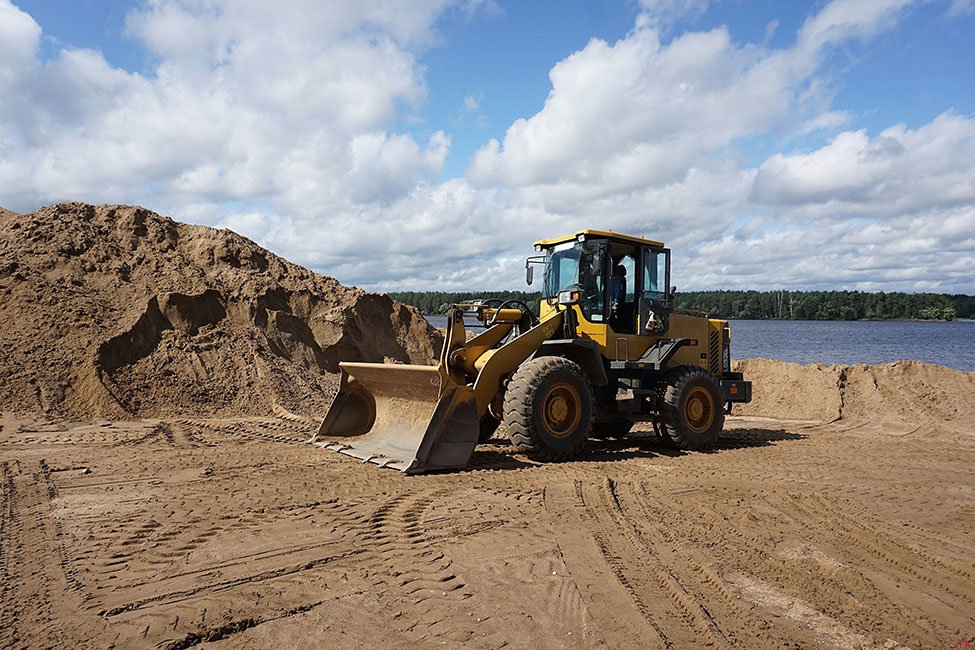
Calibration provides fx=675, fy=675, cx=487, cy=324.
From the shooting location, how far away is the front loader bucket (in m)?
7.64

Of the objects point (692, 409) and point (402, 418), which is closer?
point (402, 418)

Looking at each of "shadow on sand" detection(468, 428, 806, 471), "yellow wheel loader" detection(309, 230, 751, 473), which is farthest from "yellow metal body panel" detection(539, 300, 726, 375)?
"shadow on sand" detection(468, 428, 806, 471)

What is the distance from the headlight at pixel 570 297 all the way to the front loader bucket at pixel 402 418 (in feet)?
6.94

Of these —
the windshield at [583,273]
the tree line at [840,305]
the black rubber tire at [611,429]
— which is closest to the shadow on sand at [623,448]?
the black rubber tire at [611,429]

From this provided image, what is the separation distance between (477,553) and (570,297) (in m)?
4.79

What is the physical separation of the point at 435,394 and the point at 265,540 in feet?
11.2

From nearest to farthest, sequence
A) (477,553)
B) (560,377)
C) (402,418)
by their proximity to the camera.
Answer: (477,553) < (560,377) < (402,418)

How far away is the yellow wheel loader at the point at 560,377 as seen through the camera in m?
8.03

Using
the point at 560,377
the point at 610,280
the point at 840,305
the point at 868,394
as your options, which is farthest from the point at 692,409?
the point at 840,305

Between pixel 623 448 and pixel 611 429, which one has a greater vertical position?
pixel 611 429

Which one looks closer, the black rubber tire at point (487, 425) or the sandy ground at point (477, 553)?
the sandy ground at point (477, 553)

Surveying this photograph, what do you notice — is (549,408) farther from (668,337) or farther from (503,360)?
(668,337)

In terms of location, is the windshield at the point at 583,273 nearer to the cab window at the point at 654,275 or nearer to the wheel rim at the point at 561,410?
the cab window at the point at 654,275

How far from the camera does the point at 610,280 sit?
31.4 feet
